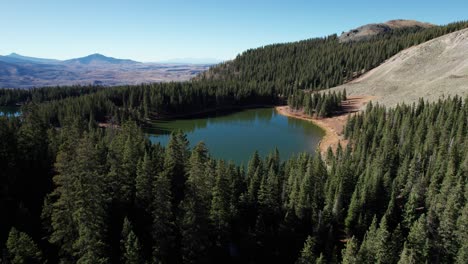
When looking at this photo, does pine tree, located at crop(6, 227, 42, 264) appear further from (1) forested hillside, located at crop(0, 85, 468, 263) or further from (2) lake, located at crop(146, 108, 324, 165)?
(2) lake, located at crop(146, 108, 324, 165)

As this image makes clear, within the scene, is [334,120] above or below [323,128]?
above

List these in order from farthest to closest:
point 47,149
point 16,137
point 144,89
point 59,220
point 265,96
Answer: point 265,96
point 144,89
point 47,149
point 16,137
point 59,220

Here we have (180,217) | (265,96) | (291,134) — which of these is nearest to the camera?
(180,217)

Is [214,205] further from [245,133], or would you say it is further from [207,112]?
[207,112]

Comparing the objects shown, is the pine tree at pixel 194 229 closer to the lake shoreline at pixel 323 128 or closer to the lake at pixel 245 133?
the lake at pixel 245 133

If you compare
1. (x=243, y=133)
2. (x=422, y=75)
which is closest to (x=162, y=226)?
(x=243, y=133)

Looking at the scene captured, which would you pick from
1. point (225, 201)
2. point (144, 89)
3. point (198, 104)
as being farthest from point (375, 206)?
point (144, 89)

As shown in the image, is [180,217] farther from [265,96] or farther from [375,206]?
[265,96]
